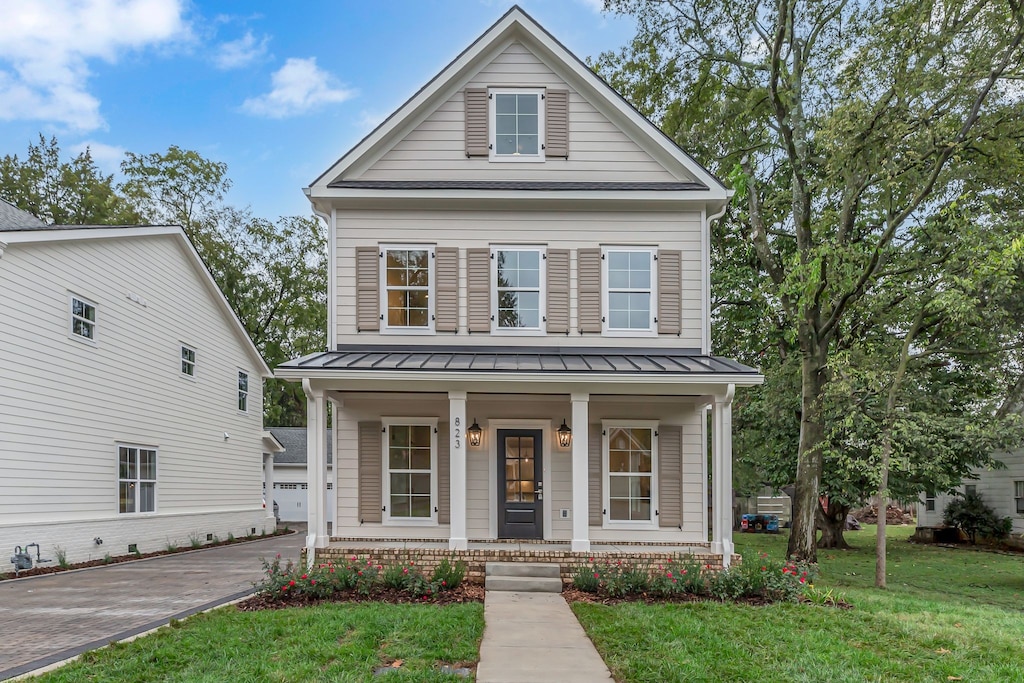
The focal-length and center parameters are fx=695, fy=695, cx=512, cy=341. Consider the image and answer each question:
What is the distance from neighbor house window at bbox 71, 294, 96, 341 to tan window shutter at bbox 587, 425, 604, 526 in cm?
1006

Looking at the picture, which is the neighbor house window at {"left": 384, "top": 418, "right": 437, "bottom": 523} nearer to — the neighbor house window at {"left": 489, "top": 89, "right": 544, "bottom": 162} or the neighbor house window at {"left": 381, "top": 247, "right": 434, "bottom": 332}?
the neighbor house window at {"left": 381, "top": 247, "right": 434, "bottom": 332}

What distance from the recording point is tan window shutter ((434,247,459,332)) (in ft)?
38.7

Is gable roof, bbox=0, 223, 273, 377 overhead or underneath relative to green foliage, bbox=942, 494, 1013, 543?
overhead

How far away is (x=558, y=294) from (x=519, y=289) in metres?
0.67

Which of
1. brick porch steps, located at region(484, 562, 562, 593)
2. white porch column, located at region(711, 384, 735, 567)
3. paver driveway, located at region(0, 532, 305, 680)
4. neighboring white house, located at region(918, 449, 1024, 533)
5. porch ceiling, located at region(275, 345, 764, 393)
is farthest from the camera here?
neighboring white house, located at region(918, 449, 1024, 533)

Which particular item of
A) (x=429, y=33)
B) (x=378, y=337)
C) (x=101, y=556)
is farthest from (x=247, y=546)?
(x=429, y=33)

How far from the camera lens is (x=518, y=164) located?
12.1m

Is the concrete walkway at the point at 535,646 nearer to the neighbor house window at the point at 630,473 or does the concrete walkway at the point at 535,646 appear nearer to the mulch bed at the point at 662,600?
the mulch bed at the point at 662,600

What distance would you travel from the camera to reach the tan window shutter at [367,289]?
38.5ft

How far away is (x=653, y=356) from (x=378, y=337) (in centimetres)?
462

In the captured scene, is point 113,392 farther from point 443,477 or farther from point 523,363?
point 523,363

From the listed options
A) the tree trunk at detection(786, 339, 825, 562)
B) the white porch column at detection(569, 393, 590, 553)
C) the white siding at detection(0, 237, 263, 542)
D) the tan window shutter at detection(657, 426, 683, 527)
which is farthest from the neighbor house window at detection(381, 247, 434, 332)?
the tree trunk at detection(786, 339, 825, 562)

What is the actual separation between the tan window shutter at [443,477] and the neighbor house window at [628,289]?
3321 mm

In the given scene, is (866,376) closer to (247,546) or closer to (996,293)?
(996,293)
